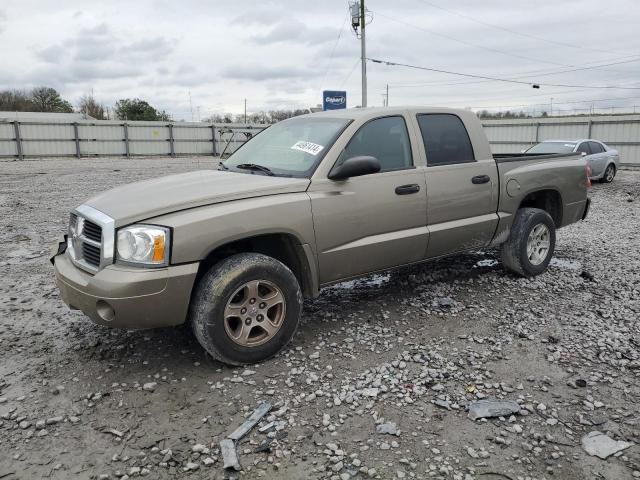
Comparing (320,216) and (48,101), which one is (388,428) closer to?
(320,216)

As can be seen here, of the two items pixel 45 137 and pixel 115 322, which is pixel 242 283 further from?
pixel 45 137

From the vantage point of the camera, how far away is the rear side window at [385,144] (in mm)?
4379

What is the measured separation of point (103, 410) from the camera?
10.8ft

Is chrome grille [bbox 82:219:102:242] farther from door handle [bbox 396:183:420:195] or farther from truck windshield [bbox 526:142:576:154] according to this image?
truck windshield [bbox 526:142:576:154]

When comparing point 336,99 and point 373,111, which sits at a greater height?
point 336,99

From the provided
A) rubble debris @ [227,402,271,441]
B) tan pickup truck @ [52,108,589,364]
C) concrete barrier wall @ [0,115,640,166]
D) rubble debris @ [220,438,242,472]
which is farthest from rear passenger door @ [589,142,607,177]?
→ rubble debris @ [220,438,242,472]

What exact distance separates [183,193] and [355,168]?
1281 mm

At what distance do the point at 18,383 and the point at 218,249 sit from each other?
1.63 m

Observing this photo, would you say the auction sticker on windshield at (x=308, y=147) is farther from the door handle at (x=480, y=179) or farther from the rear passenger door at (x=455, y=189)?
the door handle at (x=480, y=179)

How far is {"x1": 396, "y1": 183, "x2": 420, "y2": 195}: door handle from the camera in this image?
4477 millimetres

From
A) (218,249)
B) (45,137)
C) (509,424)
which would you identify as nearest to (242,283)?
(218,249)

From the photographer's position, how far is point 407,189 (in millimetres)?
4527

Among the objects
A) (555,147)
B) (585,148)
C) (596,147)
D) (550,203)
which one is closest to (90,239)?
(550,203)

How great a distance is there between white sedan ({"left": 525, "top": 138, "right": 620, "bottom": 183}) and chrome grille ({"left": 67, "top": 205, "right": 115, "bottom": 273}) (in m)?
13.7
